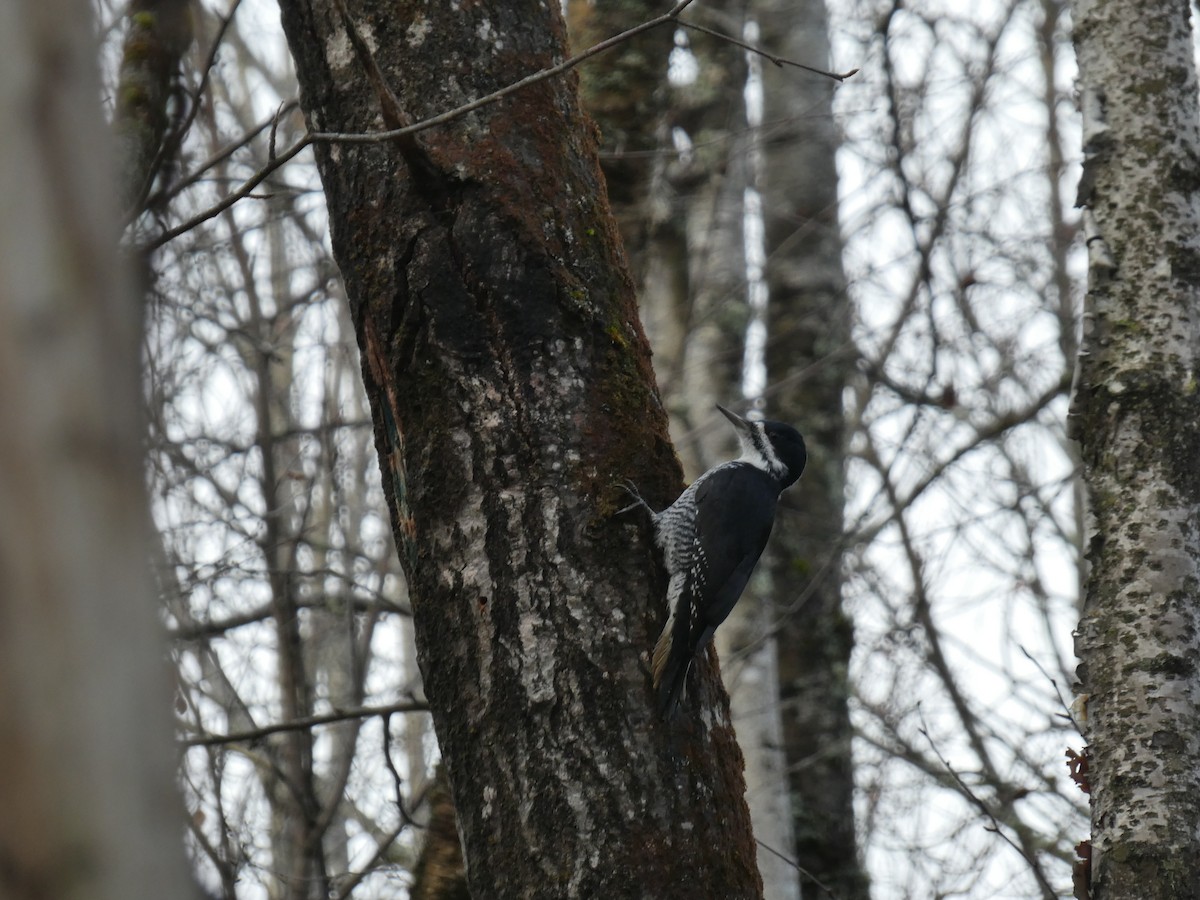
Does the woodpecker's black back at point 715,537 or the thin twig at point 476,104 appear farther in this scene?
the woodpecker's black back at point 715,537

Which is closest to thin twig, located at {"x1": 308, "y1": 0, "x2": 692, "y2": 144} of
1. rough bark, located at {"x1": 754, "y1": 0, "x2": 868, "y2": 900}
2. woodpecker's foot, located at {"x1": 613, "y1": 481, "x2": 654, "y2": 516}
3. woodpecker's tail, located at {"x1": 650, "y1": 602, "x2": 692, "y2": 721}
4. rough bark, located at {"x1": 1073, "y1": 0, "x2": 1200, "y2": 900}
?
woodpecker's foot, located at {"x1": 613, "y1": 481, "x2": 654, "y2": 516}

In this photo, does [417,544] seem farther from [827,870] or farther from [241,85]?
[241,85]

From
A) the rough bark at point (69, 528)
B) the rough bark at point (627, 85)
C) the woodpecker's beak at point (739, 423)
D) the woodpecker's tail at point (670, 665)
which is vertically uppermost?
the rough bark at point (627, 85)

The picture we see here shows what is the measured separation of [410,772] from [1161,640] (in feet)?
26.4

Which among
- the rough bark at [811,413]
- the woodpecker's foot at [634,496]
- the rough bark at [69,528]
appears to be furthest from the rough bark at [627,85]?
the rough bark at [69,528]

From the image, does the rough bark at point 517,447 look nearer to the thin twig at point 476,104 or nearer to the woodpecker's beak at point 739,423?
the thin twig at point 476,104

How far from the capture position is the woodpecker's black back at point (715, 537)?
7.96ft

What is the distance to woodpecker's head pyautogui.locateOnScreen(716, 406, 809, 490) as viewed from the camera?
195 inches

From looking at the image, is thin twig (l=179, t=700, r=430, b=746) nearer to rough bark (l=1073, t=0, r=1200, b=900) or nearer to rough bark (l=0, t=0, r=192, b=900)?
rough bark (l=1073, t=0, r=1200, b=900)

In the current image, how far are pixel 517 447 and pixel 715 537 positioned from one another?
1680 millimetres

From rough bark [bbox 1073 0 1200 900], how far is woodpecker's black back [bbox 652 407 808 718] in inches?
30.4

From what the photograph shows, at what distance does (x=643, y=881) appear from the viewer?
6.87 feet

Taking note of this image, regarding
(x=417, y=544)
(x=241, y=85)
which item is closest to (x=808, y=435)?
(x=417, y=544)

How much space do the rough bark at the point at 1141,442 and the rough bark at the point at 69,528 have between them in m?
1.92
